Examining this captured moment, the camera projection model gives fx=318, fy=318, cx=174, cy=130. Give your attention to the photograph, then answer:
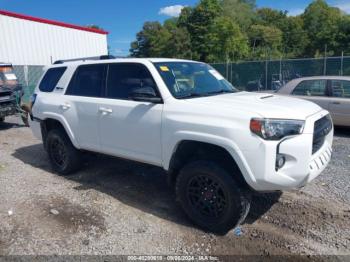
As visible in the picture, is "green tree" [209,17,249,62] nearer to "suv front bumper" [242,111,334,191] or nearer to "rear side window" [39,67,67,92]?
"rear side window" [39,67,67,92]

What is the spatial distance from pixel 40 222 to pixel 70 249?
0.86m

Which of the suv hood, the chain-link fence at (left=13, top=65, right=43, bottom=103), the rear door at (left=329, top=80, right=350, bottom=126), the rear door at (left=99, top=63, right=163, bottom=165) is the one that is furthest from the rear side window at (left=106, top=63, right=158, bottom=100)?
the chain-link fence at (left=13, top=65, right=43, bottom=103)

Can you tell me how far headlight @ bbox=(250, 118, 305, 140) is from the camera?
10.2 feet

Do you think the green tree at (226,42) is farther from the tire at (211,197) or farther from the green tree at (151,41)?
the tire at (211,197)

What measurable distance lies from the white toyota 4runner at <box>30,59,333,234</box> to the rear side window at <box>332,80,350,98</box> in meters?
4.55

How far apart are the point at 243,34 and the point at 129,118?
64.0 metres

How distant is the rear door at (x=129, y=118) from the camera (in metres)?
4.00

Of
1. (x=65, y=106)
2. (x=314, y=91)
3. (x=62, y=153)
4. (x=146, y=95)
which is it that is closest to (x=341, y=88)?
(x=314, y=91)

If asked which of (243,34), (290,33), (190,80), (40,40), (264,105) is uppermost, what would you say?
(290,33)

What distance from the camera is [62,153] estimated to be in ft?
18.5

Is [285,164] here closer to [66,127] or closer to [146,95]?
[146,95]

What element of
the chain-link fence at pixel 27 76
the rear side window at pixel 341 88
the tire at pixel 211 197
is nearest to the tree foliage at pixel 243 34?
the chain-link fence at pixel 27 76

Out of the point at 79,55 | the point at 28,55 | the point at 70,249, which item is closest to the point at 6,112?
the point at 70,249

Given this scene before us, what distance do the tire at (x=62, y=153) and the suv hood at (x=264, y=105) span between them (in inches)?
106
